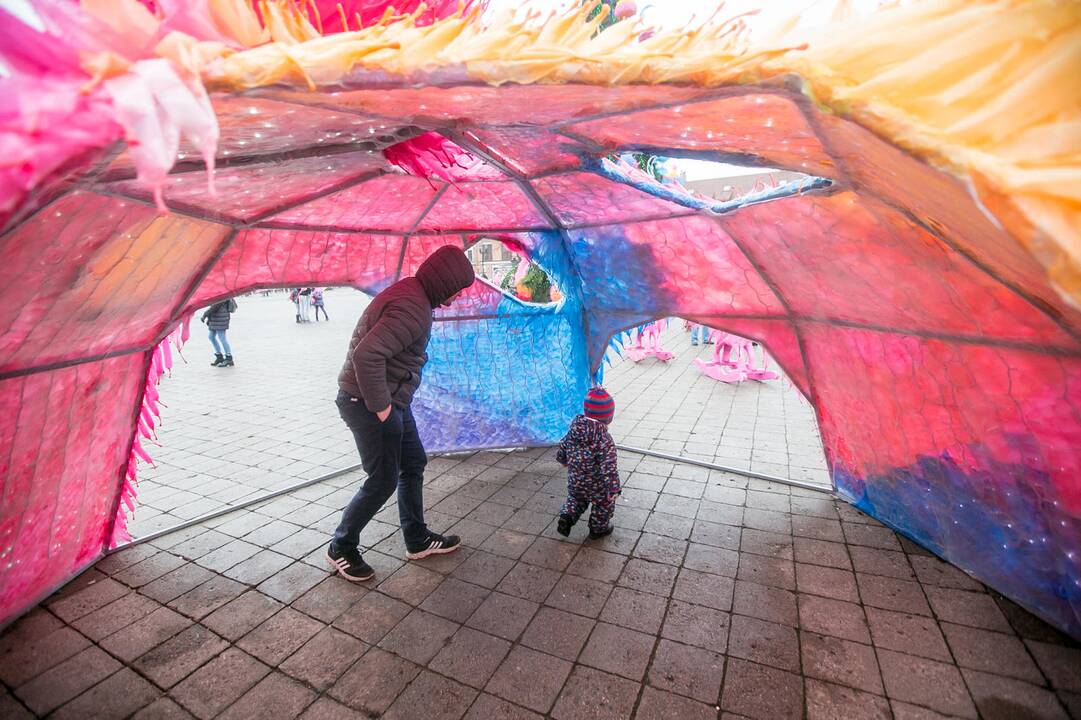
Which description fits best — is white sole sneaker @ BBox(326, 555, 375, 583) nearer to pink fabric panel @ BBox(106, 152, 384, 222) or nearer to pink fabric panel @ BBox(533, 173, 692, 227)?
pink fabric panel @ BBox(106, 152, 384, 222)

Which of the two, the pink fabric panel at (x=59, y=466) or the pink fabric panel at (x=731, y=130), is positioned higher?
the pink fabric panel at (x=731, y=130)

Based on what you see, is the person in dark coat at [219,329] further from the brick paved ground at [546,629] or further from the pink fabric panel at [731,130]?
the pink fabric panel at [731,130]

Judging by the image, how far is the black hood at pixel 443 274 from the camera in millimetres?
3281

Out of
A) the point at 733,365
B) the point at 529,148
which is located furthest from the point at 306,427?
the point at 733,365

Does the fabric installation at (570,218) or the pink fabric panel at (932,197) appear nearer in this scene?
the fabric installation at (570,218)

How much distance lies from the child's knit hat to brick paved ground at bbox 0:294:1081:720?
0.99m

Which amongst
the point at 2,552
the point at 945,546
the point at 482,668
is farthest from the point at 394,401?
the point at 945,546

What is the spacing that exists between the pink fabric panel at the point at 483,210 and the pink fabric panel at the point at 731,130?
Answer: 1.71 meters

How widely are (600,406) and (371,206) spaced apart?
238 cm

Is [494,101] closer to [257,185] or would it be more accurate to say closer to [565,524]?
[257,185]

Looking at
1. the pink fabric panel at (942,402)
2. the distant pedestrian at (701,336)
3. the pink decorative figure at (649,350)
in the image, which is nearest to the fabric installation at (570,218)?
the pink fabric panel at (942,402)

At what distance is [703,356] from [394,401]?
1003cm

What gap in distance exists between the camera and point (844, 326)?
3662 millimetres

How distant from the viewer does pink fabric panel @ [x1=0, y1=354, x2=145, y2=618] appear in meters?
2.91
